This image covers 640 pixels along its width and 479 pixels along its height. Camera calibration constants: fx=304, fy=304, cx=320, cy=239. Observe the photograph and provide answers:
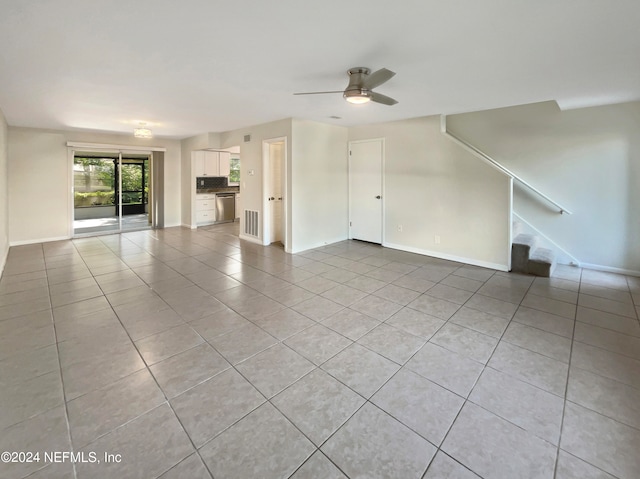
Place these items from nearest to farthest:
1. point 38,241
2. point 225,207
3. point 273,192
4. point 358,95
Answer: point 358,95
point 273,192
point 38,241
point 225,207

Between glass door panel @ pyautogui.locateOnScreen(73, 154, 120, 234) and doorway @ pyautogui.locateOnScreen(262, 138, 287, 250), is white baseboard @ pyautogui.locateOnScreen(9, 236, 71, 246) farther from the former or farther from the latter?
doorway @ pyautogui.locateOnScreen(262, 138, 287, 250)

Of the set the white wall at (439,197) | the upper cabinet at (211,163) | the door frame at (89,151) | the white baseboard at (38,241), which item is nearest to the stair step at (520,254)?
the white wall at (439,197)

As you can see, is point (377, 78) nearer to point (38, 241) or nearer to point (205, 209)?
point (205, 209)

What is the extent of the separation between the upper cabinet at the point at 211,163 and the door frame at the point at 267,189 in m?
3.03

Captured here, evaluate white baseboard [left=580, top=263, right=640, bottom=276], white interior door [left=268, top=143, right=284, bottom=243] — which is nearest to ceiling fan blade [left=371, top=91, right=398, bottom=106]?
white interior door [left=268, top=143, right=284, bottom=243]

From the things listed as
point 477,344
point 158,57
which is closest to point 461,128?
point 477,344

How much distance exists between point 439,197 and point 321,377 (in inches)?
153

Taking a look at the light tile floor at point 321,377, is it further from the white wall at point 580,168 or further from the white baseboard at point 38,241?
the white baseboard at point 38,241

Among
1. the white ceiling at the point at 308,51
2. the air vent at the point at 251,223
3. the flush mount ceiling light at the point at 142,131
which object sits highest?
the flush mount ceiling light at the point at 142,131

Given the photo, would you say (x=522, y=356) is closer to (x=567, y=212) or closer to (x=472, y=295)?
(x=472, y=295)

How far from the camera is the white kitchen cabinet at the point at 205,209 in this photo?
8258 millimetres

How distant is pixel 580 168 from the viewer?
439 centimetres

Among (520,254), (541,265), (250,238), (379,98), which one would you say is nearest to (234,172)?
(250,238)

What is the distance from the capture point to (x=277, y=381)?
2.02m
